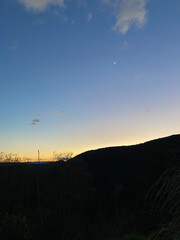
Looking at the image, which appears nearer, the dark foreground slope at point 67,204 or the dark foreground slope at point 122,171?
the dark foreground slope at point 67,204

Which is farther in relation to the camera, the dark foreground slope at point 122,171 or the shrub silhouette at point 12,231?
the dark foreground slope at point 122,171

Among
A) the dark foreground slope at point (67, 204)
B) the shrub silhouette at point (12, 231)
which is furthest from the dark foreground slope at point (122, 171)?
the shrub silhouette at point (12, 231)

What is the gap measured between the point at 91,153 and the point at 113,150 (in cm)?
644

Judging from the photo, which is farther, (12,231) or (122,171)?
(122,171)

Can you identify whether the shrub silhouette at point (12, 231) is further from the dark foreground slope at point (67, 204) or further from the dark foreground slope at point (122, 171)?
the dark foreground slope at point (122, 171)

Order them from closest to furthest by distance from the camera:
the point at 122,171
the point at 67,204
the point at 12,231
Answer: the point at 12,231 → the point at 67,204 → the point at 122,171

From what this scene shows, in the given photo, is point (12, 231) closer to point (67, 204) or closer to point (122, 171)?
point (67, 204)

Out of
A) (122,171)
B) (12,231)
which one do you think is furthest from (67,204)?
(122,171)

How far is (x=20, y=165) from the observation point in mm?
21828

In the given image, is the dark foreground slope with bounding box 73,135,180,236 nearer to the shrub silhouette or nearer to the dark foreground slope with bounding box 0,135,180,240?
Answer: the dark foreground slope with bounding box 0,135,180,240

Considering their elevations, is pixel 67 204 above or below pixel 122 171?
below

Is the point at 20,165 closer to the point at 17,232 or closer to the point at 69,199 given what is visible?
the point at 69,199

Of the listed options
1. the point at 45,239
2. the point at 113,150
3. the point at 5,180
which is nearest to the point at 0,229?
the point at 45,239

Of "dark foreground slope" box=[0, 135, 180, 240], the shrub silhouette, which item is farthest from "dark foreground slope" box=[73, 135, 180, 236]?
the shrub silhouette
